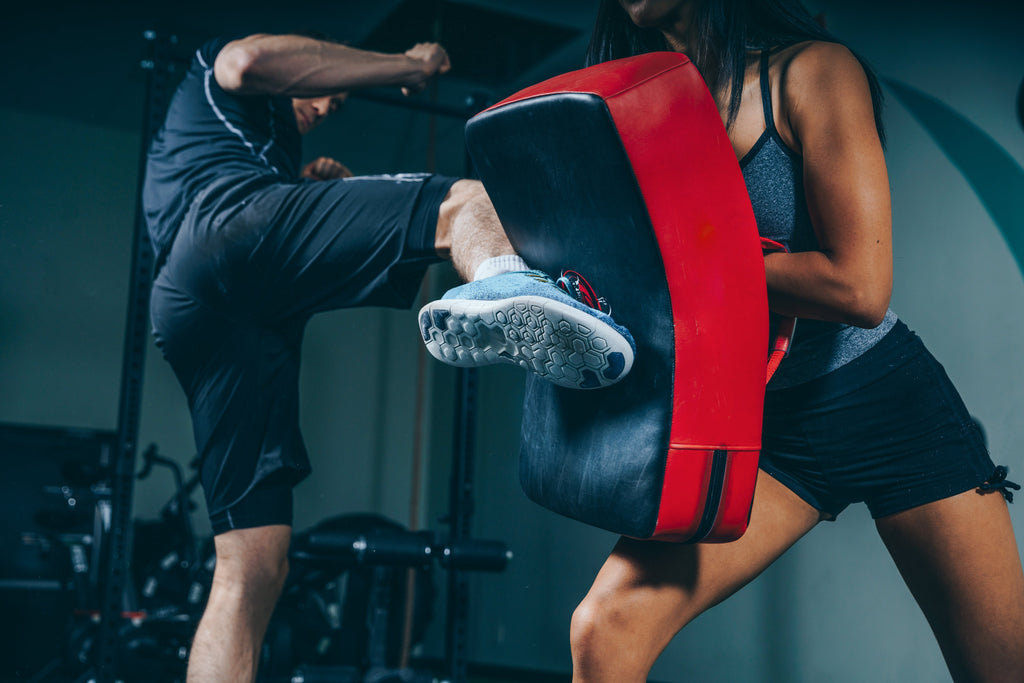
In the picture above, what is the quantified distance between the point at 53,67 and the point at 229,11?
1.14m

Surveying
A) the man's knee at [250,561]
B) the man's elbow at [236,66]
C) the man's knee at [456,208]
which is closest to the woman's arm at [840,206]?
the man's knee at [456,208]

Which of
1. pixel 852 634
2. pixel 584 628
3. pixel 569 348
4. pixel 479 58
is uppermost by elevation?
pixel 479 58

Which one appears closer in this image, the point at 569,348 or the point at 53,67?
the point at 569,348

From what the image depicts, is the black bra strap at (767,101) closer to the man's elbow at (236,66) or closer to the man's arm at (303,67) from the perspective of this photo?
the man's arm at (303,67)

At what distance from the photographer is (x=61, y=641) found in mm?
3869

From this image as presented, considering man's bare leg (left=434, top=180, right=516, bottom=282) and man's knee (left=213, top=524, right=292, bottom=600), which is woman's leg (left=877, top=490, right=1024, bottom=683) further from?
man's knee (left=213, top=524, right=292, bottom=600)

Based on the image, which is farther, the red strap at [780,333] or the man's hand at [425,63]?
the man's hand at [425,63]

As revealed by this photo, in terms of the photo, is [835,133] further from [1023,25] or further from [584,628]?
[1023,25]

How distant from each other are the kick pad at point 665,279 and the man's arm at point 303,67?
2.28 feet

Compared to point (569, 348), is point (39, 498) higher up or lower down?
lower down

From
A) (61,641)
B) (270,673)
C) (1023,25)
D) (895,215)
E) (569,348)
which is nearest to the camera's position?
(569,348)

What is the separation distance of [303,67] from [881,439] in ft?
3.76

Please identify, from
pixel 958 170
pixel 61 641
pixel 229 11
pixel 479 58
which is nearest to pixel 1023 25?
pixel 958 170

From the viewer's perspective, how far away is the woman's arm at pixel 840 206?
3.16ft
